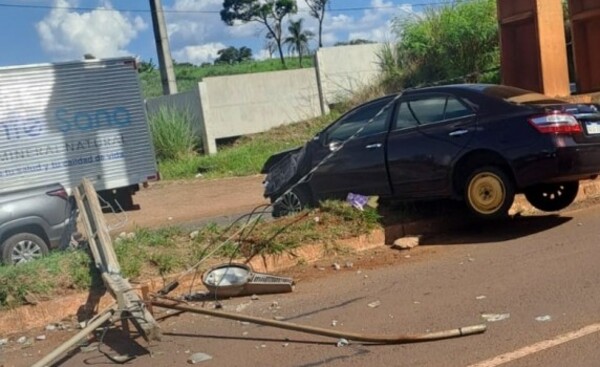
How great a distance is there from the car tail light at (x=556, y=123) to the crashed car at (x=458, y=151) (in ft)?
0.04

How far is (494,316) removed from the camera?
6.25 m

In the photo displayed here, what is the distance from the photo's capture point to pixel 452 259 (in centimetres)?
857

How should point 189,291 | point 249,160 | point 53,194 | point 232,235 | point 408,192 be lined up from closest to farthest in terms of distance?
point 189,291 → point 232,235 → point 408,192 → point 53,194 → point 249,160

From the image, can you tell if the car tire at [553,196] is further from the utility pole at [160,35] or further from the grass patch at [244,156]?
the utility pole at [160,35]

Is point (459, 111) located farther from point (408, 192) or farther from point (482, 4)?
point (482, 4)

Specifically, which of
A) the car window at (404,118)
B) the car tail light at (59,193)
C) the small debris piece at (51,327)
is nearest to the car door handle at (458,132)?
the car window at (404,118)

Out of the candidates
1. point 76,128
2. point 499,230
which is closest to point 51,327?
point 499,230

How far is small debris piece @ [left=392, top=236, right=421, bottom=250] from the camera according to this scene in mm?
9328

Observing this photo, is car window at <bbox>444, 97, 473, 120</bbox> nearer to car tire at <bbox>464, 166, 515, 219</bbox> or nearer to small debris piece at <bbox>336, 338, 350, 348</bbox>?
car tire at <bbox>464, 166, 515, 219</bbox>

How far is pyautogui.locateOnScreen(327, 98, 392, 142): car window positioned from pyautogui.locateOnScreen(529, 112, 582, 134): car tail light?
185cm

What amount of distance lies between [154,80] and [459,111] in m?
34.0

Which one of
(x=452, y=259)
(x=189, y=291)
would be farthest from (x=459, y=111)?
(x=189, y=291)

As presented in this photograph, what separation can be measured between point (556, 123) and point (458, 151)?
111 centimetres

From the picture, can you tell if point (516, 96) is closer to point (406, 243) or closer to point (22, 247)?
point (406, 243)
